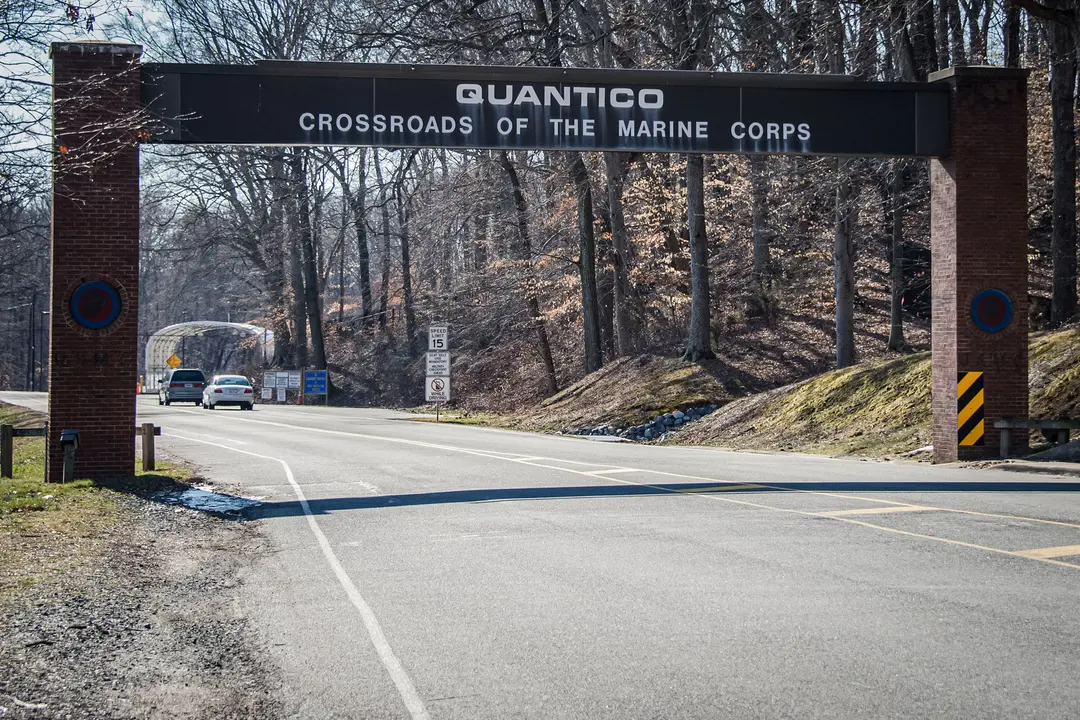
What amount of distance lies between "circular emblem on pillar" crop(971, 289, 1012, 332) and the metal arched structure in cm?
6149

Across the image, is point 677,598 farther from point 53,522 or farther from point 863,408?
point 863,408

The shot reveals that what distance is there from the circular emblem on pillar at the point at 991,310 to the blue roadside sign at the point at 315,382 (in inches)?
1849

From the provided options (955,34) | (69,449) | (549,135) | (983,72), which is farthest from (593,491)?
(955,34)

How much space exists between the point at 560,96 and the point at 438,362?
2390cm

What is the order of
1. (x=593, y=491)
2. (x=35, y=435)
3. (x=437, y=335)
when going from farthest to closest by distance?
(x=437, y=335), (x=35, y=435), (x=593, y=491)

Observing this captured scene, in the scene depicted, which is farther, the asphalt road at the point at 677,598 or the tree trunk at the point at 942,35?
the tree trunk at the point at 942,35

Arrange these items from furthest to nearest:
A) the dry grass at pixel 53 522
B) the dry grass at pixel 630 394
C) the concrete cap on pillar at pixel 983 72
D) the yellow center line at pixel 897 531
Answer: the dry grass at pixel 630 394 < the concrete cap on pillar at pixel 983 72 < the dry grass at pixel 53 522 < the yellow center line at pixel 897 531

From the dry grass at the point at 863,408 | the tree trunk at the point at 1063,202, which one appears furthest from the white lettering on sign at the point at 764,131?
the tree trunk at the point at 1063,202

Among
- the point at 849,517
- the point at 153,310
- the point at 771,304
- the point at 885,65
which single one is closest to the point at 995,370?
the point at 849,517

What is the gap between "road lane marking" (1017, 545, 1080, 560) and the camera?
9.45 meters

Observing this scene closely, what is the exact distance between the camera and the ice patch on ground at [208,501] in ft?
47.4

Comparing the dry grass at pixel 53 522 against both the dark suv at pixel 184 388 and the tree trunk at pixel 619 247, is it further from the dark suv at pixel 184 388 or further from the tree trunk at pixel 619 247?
the dark suv at pixel 184 388

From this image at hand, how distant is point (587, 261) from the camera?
40625 mm

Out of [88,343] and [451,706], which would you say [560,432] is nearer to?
[88,343]
